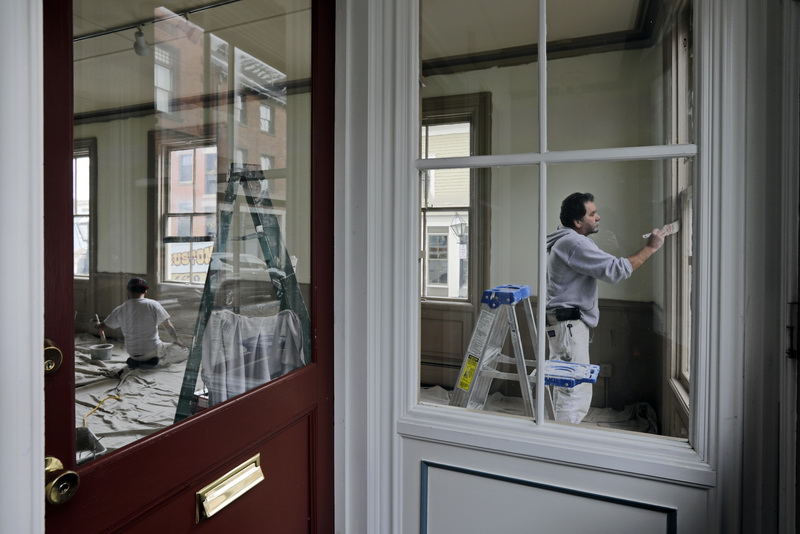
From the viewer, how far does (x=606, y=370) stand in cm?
125

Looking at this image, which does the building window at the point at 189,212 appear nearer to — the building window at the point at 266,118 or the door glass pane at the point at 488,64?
the building window at the point at 266,118

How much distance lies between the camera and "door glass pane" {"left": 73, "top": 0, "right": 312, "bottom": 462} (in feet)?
2.56

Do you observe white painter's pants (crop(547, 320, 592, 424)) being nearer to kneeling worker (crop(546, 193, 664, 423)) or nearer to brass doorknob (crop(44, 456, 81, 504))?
kneeling worker (crop(546, 193, 664, 423))

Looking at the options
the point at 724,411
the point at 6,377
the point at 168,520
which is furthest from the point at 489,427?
the point at 6,377

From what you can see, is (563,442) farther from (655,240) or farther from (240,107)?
(240,107)

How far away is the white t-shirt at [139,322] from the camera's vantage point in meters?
0.83

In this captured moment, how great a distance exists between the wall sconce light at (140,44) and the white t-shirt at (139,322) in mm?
441

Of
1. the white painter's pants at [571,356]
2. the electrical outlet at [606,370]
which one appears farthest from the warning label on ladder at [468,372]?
the electrical outlet at [606,370]

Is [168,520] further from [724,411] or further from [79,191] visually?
[724,411]

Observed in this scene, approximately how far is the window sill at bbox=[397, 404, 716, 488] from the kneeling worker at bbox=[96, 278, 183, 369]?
751mm

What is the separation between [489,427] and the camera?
1.33m

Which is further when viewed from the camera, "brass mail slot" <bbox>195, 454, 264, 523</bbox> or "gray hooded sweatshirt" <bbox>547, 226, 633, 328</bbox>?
"gray hooded sweatshirt" <bbox>547, 226, 633, 328</bbox>

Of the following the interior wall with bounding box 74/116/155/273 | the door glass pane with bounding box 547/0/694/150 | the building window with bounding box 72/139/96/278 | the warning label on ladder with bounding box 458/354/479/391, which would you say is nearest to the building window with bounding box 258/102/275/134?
the interior wall with bounding box 74/116/155/273

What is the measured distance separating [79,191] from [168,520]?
64cm
